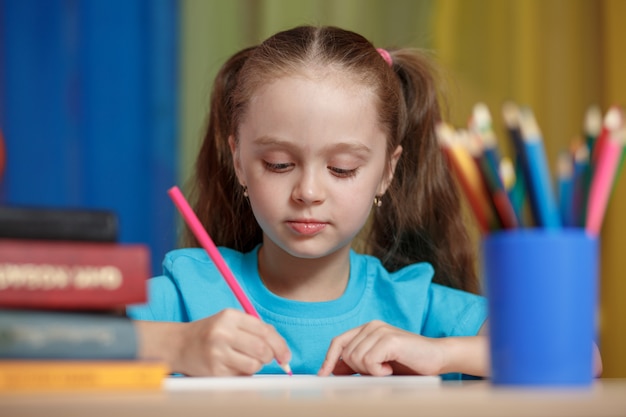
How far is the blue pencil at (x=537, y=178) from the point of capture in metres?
0.52

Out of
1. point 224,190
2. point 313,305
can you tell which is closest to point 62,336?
point 313,305

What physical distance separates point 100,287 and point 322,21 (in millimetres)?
1586

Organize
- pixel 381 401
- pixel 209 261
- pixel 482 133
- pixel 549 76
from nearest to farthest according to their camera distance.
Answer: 1. pixel 381 401
2. pixel 482 133
3. pixel 209 261
4. pixel 549 76

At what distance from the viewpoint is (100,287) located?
1.77 ft

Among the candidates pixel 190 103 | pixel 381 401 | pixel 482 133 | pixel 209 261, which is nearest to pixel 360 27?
pixel 190 103

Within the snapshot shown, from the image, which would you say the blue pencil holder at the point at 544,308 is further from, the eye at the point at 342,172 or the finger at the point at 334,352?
the eye at the point at 342,172

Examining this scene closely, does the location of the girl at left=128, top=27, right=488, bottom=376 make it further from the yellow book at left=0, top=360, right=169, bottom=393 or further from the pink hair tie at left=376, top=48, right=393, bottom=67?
the yellow book at left=0, top=360, right=169, bottom=393

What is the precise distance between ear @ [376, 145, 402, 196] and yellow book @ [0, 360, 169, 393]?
73 centimetres

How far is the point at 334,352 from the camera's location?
871 mm

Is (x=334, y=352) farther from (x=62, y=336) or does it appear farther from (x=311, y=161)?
(x=62, y=336)

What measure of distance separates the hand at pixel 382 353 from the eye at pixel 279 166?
252 millimetres

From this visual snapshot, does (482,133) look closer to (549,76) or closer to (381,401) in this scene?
(381,401)

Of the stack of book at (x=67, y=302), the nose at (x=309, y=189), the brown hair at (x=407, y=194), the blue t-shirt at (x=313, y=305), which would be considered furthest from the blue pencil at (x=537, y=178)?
the brown hair at (x=407, y=194)

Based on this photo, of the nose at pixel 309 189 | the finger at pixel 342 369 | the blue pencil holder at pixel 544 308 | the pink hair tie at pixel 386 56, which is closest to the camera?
the blue pencil holder at pixel 544 308
